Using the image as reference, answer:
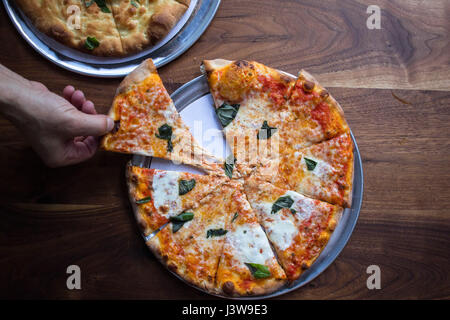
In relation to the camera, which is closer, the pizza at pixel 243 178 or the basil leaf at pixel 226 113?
the pizza at pixel 243 178

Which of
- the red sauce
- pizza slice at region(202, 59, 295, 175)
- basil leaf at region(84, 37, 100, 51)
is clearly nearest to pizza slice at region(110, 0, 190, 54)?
basil leaf at region(84, 37, 100, 51)

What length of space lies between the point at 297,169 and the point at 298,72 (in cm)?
82

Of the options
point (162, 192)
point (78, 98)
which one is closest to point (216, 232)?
point (162, 192)

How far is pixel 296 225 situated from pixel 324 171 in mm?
458

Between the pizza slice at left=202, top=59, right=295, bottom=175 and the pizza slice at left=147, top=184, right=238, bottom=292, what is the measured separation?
1.14 feet

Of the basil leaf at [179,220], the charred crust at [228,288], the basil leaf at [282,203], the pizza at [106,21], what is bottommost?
the charred crust at [228,288]

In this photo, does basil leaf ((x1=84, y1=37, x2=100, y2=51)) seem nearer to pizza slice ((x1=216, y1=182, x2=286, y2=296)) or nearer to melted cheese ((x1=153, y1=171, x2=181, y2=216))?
melted cheese ((x1=153, y1=171, x2=181, y2=216))

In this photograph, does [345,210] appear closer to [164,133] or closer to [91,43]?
[164,133]

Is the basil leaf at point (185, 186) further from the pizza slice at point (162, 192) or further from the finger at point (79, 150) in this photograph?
the finger at point (79, 150)

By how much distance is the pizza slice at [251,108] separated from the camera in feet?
8.95

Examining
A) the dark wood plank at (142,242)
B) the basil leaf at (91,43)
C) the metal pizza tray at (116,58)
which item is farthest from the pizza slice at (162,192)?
the basil leaf at (91,43)

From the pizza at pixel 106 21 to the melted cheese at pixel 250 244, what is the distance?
1.63 metres

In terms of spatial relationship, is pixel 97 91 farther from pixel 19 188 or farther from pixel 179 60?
pixel 19 188

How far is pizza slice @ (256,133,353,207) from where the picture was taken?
265 cm
